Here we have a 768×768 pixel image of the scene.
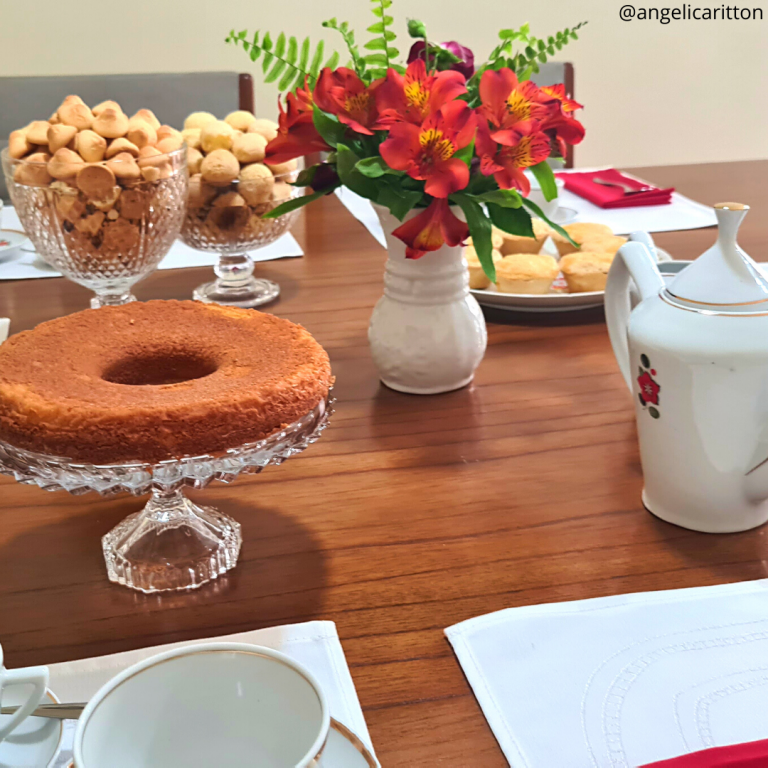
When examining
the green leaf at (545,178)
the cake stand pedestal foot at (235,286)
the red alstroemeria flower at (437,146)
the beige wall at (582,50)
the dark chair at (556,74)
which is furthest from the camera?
the beige wall at (582,50)

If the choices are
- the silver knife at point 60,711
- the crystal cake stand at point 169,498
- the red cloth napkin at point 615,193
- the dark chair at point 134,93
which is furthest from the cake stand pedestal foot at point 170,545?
the dark chair at point 134,93

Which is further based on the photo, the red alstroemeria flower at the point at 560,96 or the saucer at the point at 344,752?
the red alstroemeria flower at the point at 560,96

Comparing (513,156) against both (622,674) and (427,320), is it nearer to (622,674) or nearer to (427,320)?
(427,320)

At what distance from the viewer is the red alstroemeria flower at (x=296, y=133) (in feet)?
2.52

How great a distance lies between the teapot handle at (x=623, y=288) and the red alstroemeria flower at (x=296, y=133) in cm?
27

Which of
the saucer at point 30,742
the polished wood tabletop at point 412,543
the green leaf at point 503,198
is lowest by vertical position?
the polished wood tabletop at point 412,543

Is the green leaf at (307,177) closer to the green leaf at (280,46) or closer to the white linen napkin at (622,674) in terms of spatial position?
the green leaf at (280,46)

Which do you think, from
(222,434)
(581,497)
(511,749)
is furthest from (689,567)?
(222,434)

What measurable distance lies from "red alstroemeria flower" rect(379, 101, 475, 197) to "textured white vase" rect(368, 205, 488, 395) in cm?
9

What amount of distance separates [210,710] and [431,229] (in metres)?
0.47

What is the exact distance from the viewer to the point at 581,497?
0.65 metres

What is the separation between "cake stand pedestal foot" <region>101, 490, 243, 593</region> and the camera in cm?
57

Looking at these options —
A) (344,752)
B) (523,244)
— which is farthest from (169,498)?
(523,244)

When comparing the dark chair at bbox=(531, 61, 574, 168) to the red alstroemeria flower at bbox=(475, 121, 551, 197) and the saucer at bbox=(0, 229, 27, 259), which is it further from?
the red alstroemeria flower at bbox=(475, 121, 551, 197)
